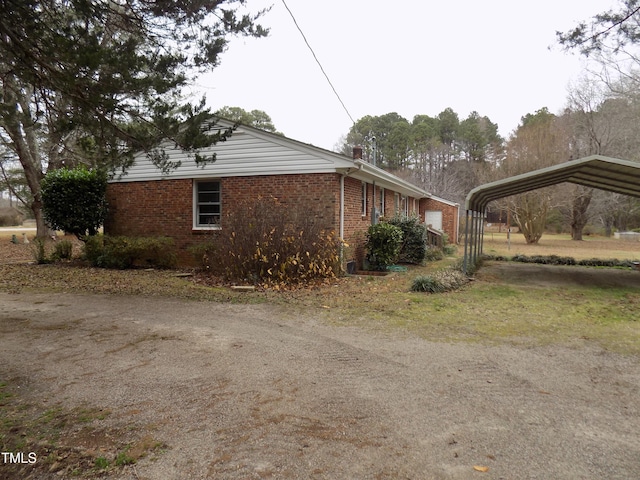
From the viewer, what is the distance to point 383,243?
1191 centimetres

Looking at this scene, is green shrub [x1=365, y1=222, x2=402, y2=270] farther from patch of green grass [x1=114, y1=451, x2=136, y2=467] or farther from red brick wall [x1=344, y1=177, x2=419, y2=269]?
patch of green grass [x1=114, y1=451, x2=136, y2=467]

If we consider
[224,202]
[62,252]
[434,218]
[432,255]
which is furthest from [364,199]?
[434,218]

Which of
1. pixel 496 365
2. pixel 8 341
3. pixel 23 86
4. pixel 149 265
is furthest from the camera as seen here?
pixel 149 265

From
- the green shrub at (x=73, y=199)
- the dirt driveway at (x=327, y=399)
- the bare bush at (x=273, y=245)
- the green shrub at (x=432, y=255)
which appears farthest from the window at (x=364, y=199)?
the green shrub at (x=73, y=199)

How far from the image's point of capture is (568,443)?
111 inches

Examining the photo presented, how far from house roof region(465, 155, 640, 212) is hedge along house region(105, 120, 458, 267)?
3180mm

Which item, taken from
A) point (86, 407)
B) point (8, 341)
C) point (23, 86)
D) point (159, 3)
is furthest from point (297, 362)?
point (23, 86)

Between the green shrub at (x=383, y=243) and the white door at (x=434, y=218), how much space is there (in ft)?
39.9

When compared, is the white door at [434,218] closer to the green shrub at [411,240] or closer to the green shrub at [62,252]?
the green shrub at [411,240]

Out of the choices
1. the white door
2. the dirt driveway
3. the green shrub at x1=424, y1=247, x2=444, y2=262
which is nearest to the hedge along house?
the green shrub at x1=424, y1=247, x2=444, y2=262

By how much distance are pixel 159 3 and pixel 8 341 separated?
16.4 feet

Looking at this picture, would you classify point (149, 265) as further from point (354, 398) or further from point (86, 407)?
point (354, 398)

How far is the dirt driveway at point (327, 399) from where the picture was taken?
260 centimetres

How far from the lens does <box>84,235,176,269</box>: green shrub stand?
1141cm
